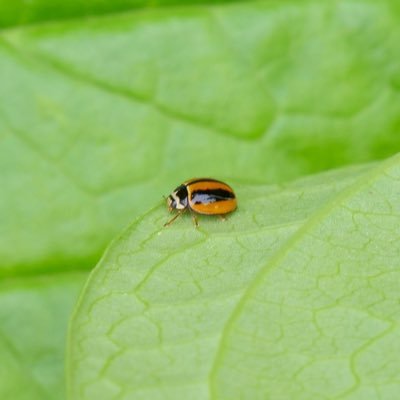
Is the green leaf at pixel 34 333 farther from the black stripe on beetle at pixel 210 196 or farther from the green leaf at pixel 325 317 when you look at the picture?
the green leaf at pixel 325 317

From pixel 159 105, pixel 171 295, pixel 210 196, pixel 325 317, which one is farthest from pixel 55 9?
pixel 325 317

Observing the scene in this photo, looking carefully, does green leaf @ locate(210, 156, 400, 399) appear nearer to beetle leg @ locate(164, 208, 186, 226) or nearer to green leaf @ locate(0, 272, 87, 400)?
beetle leg @ locate(164, 208, 186, 226)

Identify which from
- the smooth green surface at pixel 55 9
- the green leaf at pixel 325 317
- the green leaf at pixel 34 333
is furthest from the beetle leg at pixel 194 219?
the smooth green surface at pixel 55 9

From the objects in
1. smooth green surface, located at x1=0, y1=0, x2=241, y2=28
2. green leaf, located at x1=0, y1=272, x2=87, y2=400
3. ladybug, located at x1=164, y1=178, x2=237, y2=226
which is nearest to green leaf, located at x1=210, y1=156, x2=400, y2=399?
ladybug, located at x1=164, y1=178, x2=237, y2=226

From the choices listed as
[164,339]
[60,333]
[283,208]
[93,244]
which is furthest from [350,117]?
[164,339]

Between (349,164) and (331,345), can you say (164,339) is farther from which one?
(349,164)

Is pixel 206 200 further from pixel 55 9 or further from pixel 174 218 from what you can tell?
pixel 55 9
